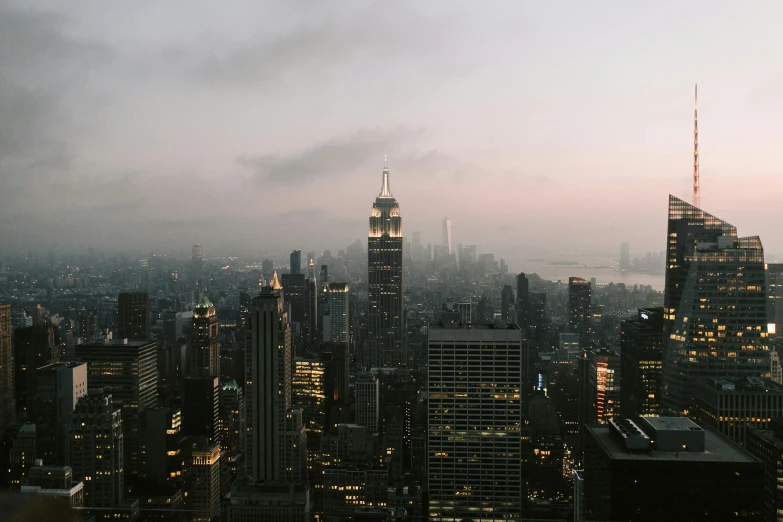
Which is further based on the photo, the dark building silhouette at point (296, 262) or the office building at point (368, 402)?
the office building at point (368, 402)

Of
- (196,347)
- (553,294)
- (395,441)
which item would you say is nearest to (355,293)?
(196,347)

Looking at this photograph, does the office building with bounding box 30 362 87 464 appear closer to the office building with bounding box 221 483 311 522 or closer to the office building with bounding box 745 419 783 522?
the office building with bounding box 221 483 311 522

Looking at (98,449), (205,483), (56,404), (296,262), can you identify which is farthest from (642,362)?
(56,404)

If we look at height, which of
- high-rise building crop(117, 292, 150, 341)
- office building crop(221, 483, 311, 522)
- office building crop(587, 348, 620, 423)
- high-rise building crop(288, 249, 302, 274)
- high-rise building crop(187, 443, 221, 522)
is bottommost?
office building crop(221, 483, 311, 522)

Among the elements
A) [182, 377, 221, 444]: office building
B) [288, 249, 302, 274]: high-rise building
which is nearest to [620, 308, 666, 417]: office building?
[288, 249, 302, 274]: high-rise building

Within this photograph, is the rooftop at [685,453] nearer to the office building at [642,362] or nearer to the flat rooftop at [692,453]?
the flat rooftop at [692,453]

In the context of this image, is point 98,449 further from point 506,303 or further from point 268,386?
point 506,303

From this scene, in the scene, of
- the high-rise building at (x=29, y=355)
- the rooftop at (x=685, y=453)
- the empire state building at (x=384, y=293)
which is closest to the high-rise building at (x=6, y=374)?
the high-rise building at (x=29, y=355)
